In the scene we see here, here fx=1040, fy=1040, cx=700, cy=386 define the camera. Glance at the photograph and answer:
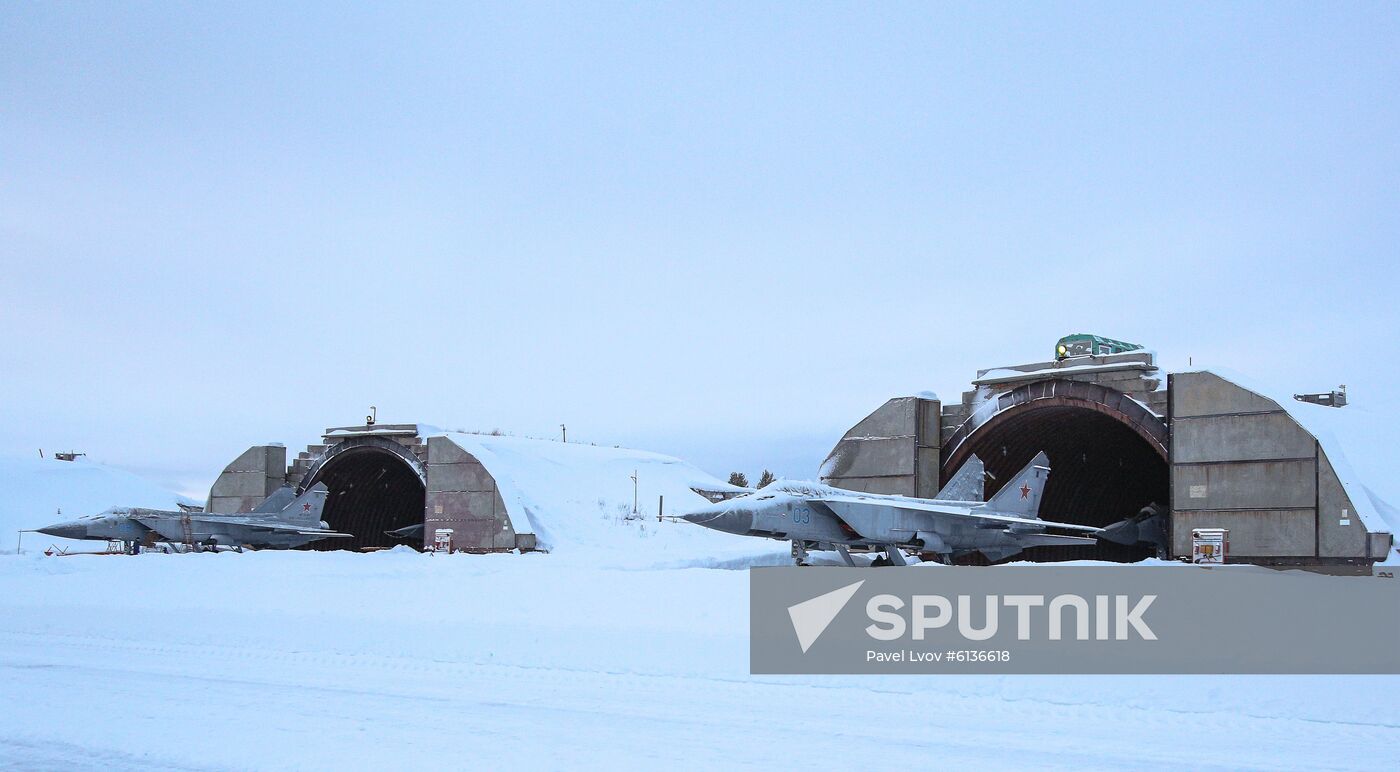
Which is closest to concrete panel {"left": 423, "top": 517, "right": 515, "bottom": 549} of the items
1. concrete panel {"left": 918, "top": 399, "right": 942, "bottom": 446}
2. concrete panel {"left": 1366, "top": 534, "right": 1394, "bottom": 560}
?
concrete panel {"left": 918, "top": 399, "right": 942, "bottom": 446}

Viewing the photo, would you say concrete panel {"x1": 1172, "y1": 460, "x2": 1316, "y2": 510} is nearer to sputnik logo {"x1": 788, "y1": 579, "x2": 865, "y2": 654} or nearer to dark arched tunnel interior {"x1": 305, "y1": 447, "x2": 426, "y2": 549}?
sputnik logo {"x1": 788, "y1": 579, "x2": 865, "y2": 654}

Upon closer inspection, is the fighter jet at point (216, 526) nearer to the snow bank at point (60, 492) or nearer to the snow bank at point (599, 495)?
the snow bank at point (599, 495)

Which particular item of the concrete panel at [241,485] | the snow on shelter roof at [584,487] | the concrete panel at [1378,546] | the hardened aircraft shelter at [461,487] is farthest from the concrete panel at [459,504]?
the concrete panel at [1378,546]

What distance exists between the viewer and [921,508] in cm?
2569

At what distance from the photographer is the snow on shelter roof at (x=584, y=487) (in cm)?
4003

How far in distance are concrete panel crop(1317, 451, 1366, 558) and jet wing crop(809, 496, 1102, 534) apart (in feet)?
17.3

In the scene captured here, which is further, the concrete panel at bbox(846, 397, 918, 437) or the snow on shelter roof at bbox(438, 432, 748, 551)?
the snow on shelter roof at bbox(438, 432, 748, 551)

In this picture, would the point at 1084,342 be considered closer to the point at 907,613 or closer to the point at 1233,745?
the point at 907,613

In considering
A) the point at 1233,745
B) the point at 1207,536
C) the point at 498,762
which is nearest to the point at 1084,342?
the point at 1207,536

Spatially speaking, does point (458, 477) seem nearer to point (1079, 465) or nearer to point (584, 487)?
point (584, 487)

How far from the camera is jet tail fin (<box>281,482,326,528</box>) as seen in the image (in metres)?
40.2

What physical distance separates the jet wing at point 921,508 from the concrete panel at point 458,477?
1618 centimetres

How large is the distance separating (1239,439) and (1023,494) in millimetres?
5628

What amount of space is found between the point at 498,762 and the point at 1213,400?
82.2 ft
